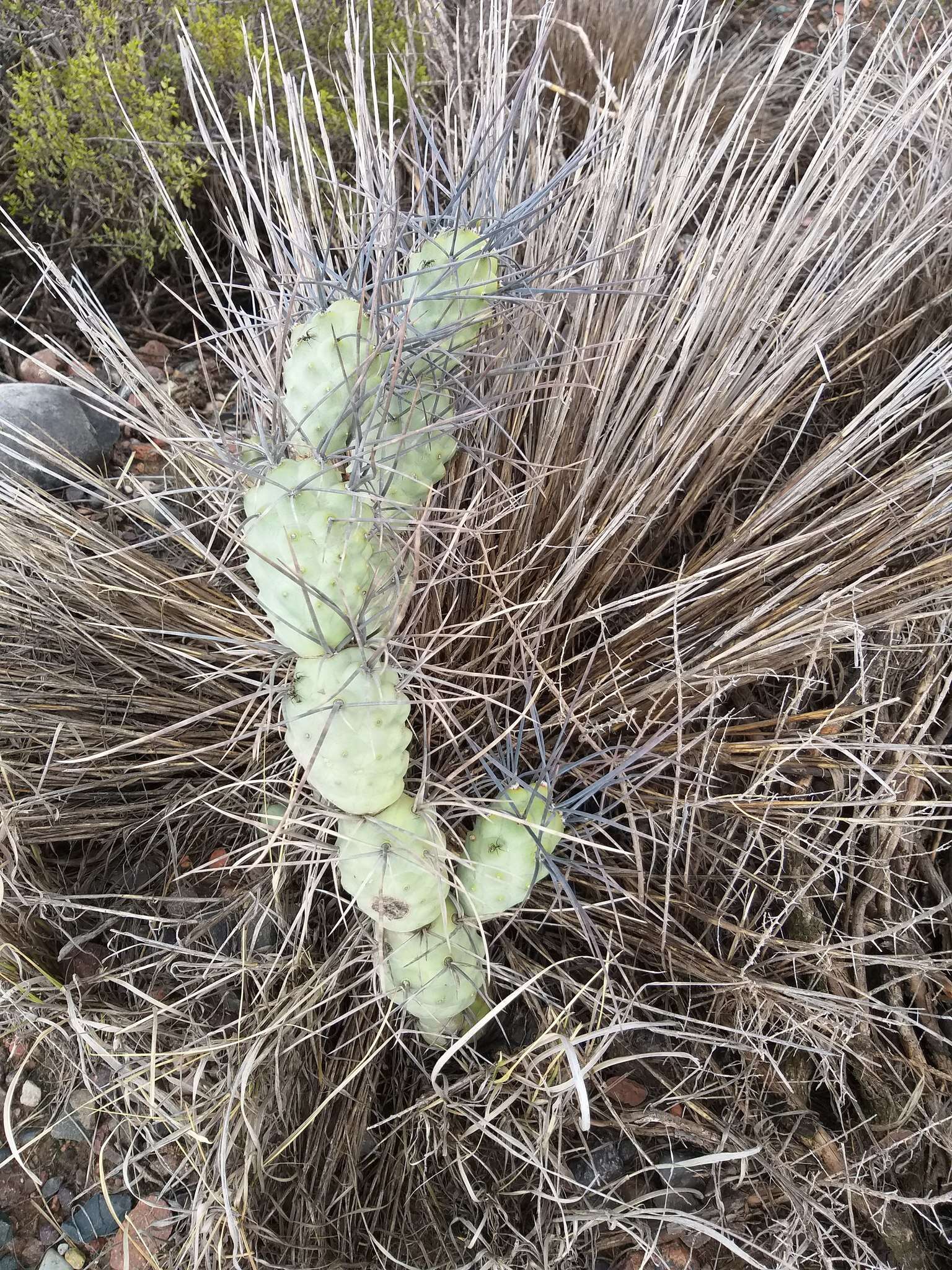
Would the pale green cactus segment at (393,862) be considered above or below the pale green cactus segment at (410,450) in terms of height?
below

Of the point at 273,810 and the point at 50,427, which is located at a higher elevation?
the point at 50,427

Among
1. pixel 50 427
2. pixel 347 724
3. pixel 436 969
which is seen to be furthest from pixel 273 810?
pixel 50 427

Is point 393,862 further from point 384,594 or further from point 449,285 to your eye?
point 449,285

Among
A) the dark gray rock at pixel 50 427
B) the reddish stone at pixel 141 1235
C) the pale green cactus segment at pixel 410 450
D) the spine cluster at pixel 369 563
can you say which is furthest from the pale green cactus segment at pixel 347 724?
the dark gray rock at pixel 50 427

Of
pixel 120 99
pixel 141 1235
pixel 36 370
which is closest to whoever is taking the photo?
pixel 141 1235

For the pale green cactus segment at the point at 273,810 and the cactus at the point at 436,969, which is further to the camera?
the pale green cactus segment at the point at 273,810

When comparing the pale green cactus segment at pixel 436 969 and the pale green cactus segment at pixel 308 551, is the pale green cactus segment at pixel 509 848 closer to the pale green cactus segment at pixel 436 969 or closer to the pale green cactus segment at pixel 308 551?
the pale green cactus segment at pixel 436 969

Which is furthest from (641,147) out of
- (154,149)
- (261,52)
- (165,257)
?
(165,257)

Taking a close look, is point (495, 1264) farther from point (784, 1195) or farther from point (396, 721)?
point (396, 721)
